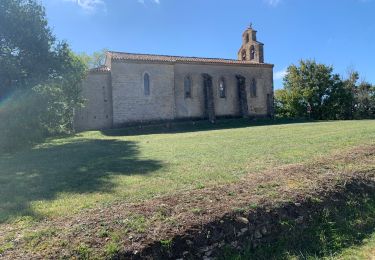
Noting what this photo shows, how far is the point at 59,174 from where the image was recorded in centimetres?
930

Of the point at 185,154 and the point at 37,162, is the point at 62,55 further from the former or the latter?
the point at 185,154

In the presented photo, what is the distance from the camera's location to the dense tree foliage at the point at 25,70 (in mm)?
16484

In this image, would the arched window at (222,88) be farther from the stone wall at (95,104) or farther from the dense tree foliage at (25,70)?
the dense tree foliage at (25,70)

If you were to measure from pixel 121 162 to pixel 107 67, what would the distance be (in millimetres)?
19423

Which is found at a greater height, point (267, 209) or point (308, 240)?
point (267, 209)

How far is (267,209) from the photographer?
6.12 metres

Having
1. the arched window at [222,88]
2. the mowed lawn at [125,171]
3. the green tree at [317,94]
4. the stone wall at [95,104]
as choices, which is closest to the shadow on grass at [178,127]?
the stone wall at [95,104]

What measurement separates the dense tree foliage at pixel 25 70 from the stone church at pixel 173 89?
27.0ft

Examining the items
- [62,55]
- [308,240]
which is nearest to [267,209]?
[308,240]

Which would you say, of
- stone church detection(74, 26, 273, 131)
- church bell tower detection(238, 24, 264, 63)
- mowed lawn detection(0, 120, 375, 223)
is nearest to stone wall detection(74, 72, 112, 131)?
stone church detection(74, 26, 273, 131)

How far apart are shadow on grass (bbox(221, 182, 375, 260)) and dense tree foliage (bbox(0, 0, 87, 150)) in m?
14.2

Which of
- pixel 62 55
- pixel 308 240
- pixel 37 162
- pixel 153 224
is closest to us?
pixel 153 224

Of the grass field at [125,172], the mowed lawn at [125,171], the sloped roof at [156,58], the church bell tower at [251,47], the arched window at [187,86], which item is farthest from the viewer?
the church bell tower at [251,47]

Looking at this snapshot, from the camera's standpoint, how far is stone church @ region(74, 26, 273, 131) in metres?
27.1
